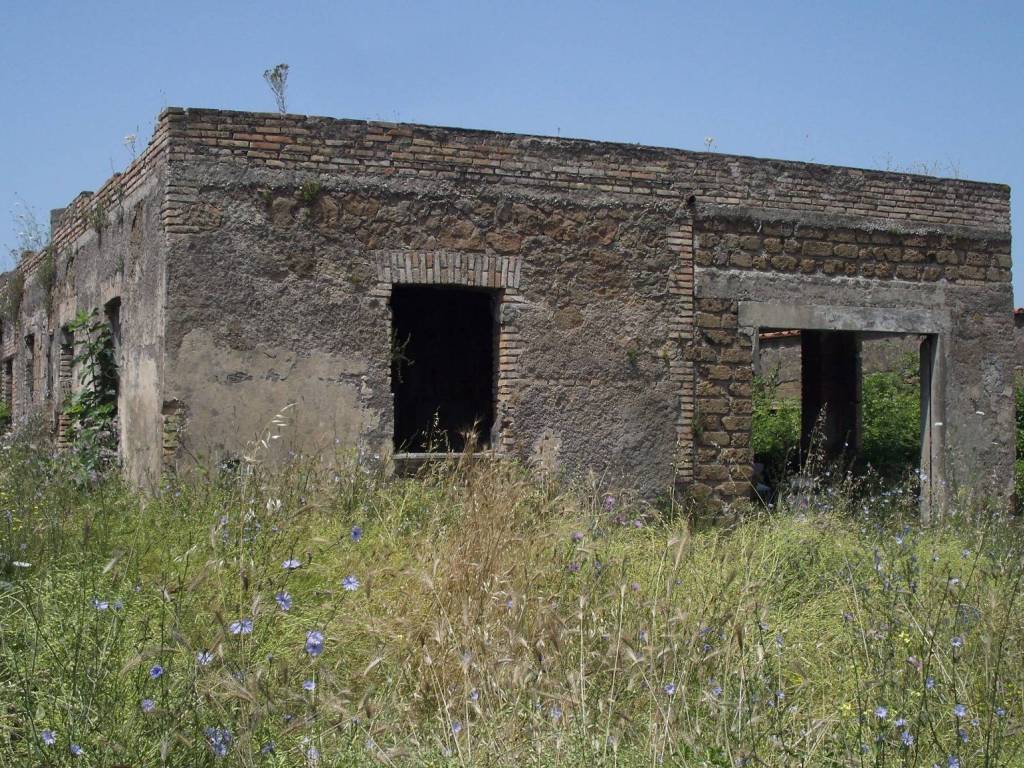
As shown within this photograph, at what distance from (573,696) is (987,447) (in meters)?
8.21

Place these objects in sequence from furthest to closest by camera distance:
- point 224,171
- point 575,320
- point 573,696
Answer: point 575,320
point 224,171
point 573,696

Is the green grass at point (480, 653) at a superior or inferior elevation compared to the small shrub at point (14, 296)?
inferior

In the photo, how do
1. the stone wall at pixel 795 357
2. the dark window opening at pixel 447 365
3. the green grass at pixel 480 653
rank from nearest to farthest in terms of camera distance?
the green grass at pixel 480 653 → the dark window opening at pixel 447 365 → the stone wall at pixel 795 357

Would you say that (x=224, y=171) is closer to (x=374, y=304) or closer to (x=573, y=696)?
(x=374, y=304)

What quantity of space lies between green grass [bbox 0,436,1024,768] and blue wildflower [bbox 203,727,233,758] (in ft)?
0.07

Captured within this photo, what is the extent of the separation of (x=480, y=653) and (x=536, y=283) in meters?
5.31

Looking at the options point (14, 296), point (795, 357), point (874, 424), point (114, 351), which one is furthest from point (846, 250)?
point (14, 296)

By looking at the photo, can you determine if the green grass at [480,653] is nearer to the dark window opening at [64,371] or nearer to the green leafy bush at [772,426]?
the dark window opening at [64,371]

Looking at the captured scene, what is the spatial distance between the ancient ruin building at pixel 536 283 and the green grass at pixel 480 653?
2.26 m

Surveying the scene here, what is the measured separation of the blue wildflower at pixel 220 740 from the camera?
9.70 feet

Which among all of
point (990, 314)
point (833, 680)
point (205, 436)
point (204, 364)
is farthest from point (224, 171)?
point (990, 314)

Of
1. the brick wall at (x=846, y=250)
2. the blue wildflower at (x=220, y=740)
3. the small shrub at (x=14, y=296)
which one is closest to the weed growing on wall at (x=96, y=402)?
the small shrub at (x=14, y=296)

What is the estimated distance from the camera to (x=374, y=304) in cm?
835

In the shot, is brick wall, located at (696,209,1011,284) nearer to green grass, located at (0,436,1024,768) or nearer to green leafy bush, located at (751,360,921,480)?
green leafy bush, located at (751,360,921,480)
